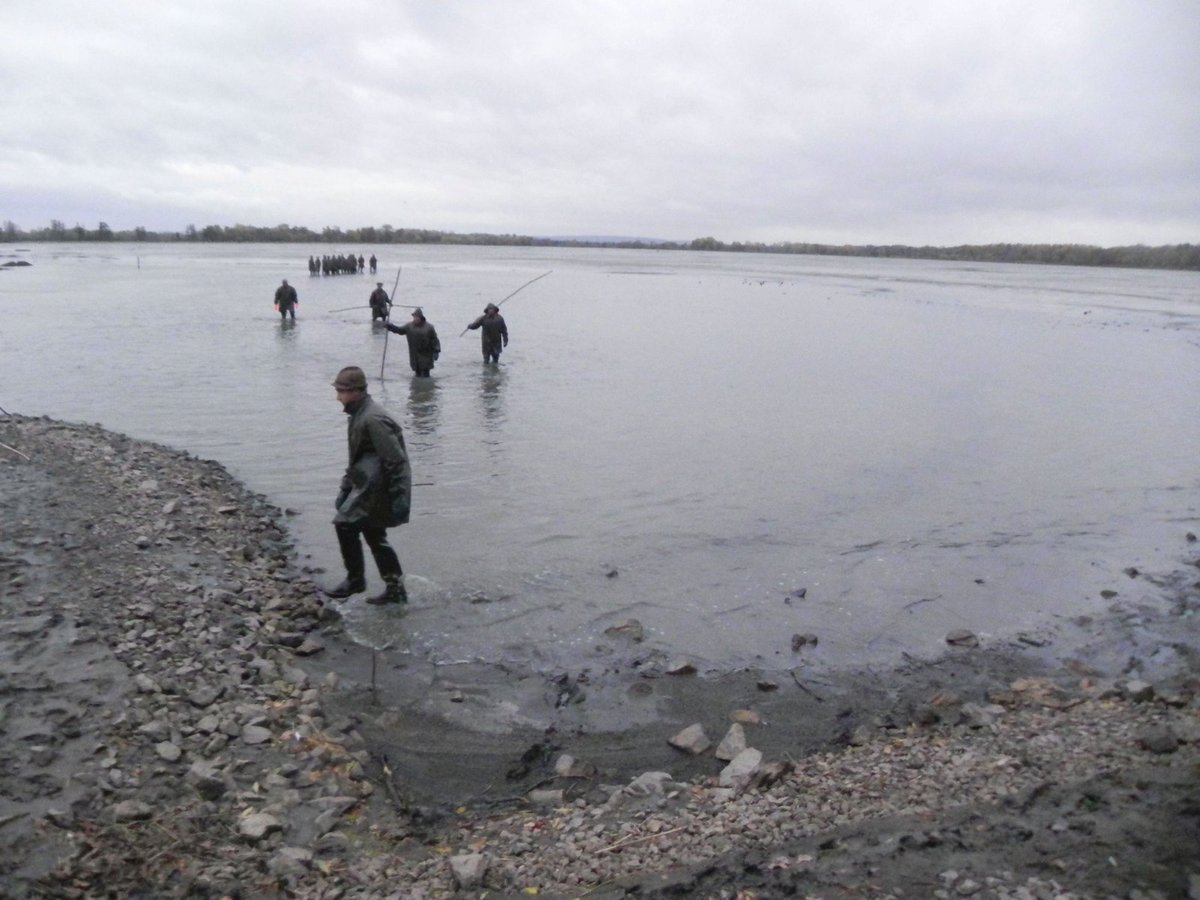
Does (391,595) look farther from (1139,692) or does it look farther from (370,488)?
(1139,692)

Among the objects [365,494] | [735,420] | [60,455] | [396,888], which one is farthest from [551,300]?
[396,888]

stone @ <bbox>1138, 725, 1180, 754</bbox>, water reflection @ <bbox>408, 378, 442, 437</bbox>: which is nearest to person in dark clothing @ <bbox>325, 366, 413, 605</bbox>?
stone @ <bbox>1138, 725, 1180, 754</bbox>

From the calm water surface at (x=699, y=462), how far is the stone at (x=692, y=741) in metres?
1.35

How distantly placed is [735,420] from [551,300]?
3238cm

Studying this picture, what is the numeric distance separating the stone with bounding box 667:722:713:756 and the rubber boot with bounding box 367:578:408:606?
302 centimetres

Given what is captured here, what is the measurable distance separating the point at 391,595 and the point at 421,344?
12118mm

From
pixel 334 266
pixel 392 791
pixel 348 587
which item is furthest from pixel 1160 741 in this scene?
pixel 334 266

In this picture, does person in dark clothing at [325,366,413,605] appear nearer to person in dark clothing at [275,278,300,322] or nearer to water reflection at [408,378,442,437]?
water reflection at [408,378,442,437]

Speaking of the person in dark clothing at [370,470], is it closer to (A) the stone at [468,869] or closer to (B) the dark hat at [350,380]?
(B) the dark hat at [350,380]

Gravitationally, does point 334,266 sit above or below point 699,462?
above

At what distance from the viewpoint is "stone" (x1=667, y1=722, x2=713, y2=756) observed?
5.69 meters

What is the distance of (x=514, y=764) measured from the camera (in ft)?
18.0

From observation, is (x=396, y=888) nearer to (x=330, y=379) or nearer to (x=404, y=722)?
(x=404, y=722)

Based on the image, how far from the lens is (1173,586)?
352 inches
